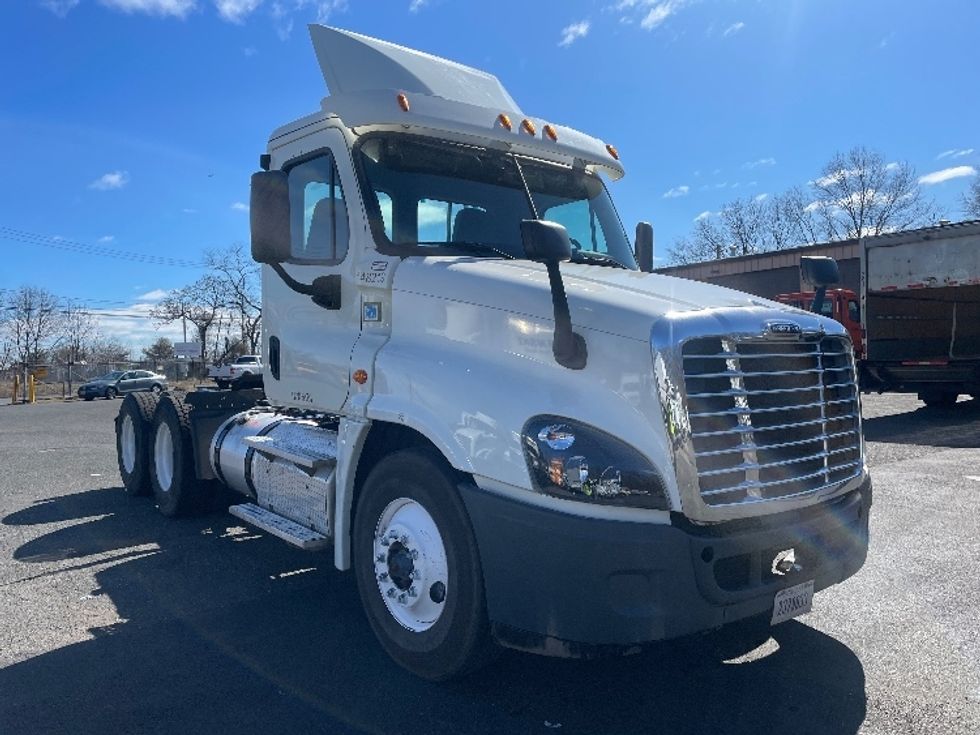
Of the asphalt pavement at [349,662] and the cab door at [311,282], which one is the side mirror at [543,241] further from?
the asphalt pavement at [349,662]

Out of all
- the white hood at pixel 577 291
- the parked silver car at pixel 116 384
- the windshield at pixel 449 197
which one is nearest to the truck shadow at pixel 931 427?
the windshield at pixel 449 197

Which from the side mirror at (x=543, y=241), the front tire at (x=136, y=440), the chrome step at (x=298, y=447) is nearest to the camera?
the side mirror at (x=543, y=241)

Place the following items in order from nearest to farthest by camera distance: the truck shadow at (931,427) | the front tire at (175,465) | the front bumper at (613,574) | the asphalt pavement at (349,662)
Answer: the front bumper at (613,574), the asphalt pavement at (349,662), the front tire at (175,465), the truck shadow at (931,427)

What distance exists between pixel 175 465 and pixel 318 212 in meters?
3.47

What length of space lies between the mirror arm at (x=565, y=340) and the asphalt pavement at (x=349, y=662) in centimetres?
147

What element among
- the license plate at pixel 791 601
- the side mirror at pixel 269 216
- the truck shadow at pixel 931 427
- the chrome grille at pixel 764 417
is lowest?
the truck shadow at pixel 931 427

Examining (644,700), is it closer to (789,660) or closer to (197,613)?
(789,660)

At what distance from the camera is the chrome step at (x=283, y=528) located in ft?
15.3

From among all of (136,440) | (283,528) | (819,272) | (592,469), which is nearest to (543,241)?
(592,469)

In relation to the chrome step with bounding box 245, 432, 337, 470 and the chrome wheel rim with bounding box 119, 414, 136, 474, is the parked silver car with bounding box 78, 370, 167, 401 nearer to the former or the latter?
the chrome wheel rim with bounding box 119, 414, 136, 474

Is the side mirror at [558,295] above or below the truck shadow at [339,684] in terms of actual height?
above

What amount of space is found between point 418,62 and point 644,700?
154 inches

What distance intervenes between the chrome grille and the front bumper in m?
0.19

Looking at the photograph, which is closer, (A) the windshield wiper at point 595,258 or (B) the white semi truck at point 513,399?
(B) the white semi truck at point 513,399
